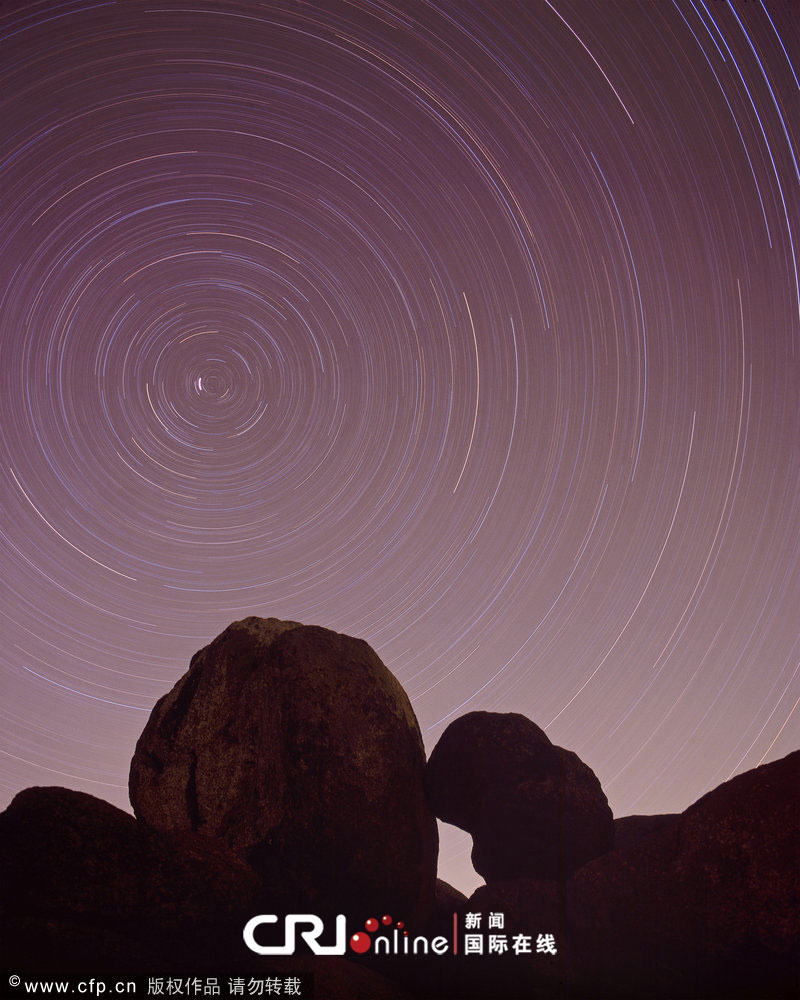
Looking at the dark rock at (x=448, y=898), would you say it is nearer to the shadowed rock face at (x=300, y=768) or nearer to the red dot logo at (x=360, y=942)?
the shadowed rock face at (x=300, y=768)

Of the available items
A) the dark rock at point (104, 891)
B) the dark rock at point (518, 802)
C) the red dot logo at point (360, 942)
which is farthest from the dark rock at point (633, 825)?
the dark rock at point (104, 891)

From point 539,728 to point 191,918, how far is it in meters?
9.76

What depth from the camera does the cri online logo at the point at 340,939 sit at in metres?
12.4

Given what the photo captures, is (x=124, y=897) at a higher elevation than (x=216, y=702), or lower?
lower

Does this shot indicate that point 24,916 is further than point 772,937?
No

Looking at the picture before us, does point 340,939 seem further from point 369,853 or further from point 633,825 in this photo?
point 633,825

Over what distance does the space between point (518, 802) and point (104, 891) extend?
31.6 feet

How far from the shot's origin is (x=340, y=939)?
12.9 metres

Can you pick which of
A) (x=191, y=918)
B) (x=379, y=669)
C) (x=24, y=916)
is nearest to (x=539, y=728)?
(x=379, y=669)

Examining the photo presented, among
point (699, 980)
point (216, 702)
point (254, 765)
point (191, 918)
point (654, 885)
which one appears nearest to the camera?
point (191, 918)

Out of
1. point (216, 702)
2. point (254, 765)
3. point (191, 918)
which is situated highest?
point (216, 702)

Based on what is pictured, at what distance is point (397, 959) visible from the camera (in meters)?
14.4

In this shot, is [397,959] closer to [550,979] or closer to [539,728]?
[550,979]

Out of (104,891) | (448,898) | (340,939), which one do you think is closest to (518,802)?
(448,898)
